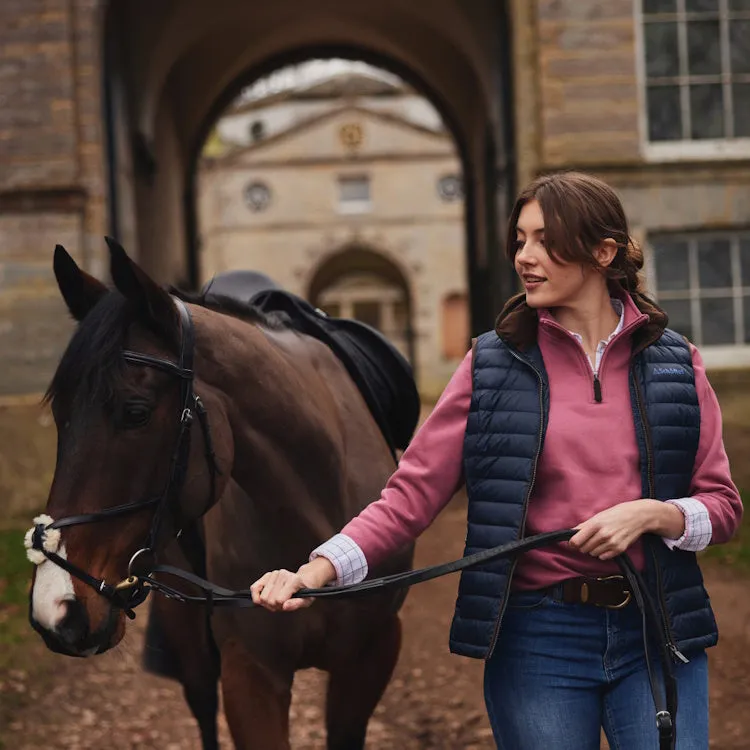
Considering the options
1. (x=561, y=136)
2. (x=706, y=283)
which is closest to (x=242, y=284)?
(x=561, y=136)

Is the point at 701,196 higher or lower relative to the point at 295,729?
higher

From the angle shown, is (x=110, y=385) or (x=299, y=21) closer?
(x=110, y=385)

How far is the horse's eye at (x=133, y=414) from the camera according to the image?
218 centimetres

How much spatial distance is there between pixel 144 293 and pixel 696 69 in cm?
877

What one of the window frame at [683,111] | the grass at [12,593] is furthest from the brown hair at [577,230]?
the window frame at [683,111]

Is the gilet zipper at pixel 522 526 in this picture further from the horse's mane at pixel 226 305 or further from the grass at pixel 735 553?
the grass at pixel 735 553

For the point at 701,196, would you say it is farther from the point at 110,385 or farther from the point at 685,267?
the point at 110,385

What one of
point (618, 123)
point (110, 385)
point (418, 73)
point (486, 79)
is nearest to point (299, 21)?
point (418, 73)

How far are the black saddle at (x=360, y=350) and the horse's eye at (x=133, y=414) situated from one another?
1174 mm

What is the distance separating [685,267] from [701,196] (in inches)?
25.6

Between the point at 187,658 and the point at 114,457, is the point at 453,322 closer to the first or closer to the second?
the point at 187,658

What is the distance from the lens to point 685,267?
9.76 meters

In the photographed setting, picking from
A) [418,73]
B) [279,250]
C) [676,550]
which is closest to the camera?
[676,550]

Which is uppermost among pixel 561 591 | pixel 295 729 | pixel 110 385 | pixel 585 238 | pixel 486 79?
pixel 486 79
